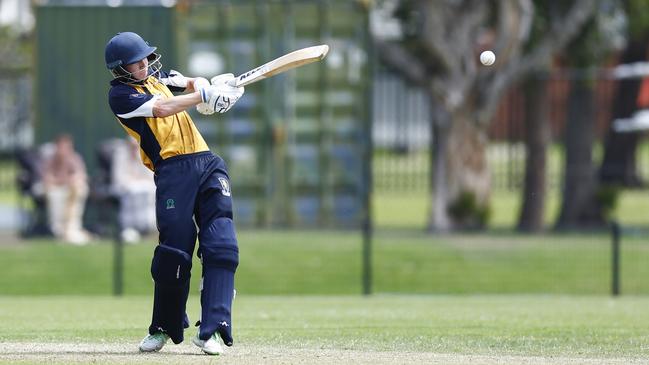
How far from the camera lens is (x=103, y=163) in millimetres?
24125

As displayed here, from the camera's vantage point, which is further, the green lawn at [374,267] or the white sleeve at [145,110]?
the green lawn at [374,267]

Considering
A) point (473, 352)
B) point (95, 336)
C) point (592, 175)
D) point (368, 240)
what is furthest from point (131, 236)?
point (473, 352)

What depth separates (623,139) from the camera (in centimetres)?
3042

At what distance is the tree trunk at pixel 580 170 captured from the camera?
29.0 meters

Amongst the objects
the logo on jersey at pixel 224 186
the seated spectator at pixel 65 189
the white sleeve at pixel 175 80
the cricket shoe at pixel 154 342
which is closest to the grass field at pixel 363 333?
the cricket shoe at pixel 154 342

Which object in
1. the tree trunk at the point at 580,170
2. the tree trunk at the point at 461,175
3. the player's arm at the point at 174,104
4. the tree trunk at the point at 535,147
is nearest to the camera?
the player's arm at the point at 174,104

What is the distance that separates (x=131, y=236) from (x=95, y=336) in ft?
40.4

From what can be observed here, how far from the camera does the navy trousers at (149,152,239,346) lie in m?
9.95

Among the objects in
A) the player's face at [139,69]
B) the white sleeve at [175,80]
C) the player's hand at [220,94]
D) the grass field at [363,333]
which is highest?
the player's face at [139,69]

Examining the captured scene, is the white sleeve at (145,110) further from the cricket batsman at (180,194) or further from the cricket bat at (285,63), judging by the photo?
the cricket bat at (285,63)

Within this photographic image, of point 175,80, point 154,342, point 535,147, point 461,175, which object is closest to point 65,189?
point 461,175

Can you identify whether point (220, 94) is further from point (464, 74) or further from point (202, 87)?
point (464, 74)

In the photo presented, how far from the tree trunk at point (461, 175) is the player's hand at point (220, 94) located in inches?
658

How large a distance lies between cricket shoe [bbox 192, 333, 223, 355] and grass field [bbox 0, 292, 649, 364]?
0.23 feet
